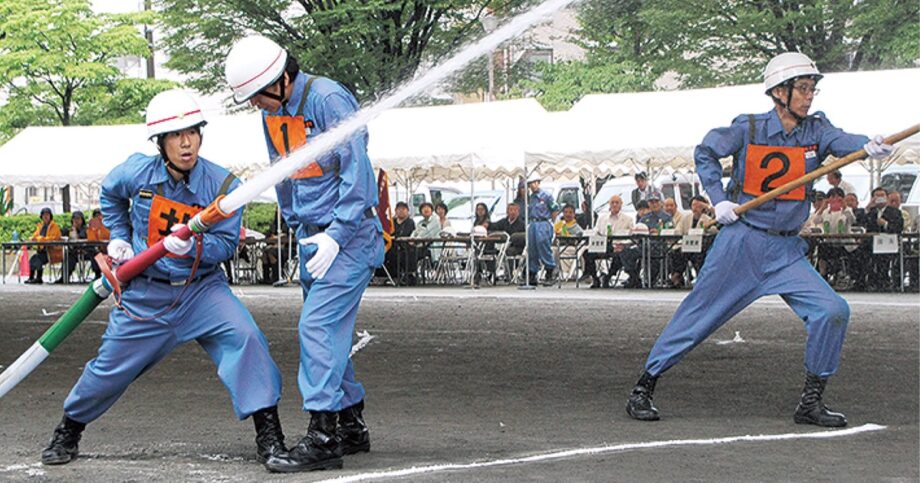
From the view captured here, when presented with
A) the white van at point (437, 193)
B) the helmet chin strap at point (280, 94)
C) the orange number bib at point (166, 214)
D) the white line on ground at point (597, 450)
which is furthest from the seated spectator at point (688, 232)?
the orange number bib at point (166, 214)

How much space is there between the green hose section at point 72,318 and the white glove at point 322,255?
1043 millimetres

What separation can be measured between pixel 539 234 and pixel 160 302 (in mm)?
16433

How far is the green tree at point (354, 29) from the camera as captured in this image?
21516 mm

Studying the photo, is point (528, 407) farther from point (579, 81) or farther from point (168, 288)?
point (579, 81)

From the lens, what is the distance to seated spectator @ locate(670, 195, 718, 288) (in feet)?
70.8

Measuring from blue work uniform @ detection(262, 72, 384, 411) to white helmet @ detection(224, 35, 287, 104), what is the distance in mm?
173

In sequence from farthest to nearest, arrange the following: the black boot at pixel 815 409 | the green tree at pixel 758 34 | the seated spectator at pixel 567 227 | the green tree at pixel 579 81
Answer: the green tree at pixel 579 81
the seated spectator at pixel 567 227
the green tree at pixel 758 34
the black boot at pixel 815 409

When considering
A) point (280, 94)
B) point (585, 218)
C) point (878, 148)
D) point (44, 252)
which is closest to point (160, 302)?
point (280, 94)

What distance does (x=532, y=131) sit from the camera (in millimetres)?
22047

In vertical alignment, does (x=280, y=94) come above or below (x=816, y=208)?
above

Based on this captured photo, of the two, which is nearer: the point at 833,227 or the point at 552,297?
the point at 552,297

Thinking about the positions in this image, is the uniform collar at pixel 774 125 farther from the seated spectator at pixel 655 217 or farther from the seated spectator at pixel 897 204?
the seated spectator at pixel 655 217

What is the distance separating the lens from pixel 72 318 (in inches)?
263

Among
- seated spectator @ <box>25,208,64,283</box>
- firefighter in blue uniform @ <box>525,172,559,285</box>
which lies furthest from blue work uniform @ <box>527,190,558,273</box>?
seated spectator @ <box>25,208,64,283</box>
